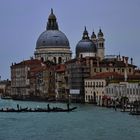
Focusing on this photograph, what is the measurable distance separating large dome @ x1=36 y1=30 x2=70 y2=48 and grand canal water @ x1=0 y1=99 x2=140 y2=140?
167ft

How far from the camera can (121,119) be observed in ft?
130

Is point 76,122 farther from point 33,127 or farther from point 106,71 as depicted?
point 106,71

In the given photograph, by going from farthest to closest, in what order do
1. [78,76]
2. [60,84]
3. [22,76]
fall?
[22,76]
[60,84]
[78,76]

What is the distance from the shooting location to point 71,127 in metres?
35.7

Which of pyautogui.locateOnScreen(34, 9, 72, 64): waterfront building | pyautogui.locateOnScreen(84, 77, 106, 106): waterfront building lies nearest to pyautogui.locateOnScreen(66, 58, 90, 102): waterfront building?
pyautogui.locateOnScreen(84, 77, 106, 106): waterfront building

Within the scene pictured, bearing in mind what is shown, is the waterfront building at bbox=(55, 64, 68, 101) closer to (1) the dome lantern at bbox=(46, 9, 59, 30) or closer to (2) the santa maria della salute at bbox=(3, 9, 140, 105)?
(2) the santa maria della salute at bbox=(3, 9, 140, 105)

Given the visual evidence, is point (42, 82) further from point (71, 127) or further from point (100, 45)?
point (71, 127)

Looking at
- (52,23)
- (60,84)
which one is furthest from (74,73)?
(52,23)

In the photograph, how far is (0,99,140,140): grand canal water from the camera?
103ft

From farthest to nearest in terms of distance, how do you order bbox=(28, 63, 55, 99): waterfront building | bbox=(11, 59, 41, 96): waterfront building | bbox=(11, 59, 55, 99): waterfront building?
bbox=(11, 59, 41, 96): waterfront building, bbox=(11, 59, 55, 99): waterfront building, bbox=(28, 63, 55, 99): waterfront building

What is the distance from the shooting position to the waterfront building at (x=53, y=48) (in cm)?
9662

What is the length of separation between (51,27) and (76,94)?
2867 cm

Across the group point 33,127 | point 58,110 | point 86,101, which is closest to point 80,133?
point 33,127

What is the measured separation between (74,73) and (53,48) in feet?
77.8
